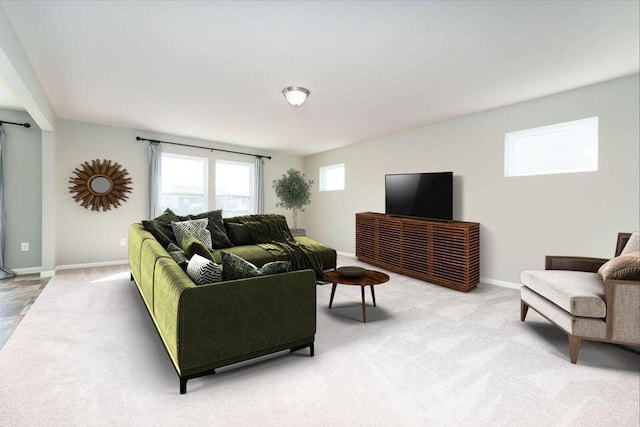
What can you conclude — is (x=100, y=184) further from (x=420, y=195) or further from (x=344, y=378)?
(x=420, y=195)

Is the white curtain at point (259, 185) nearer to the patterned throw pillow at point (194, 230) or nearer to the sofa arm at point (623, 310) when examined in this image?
the patterned throw pillow at point (194, 230)

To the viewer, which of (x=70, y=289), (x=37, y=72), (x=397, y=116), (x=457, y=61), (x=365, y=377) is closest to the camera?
(x=365, y=377)

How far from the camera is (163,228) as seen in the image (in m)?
3.95

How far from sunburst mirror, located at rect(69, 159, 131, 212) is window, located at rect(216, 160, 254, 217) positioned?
1.74m

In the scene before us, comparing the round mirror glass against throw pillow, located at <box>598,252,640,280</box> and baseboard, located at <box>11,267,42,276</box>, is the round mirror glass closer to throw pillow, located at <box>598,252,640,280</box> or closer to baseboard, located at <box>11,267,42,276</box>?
baseboard, located at <box>11,267,42,276</box>

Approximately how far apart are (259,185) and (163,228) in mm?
3125

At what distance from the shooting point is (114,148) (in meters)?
5.19

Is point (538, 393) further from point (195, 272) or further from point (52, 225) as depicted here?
point (52, 225)

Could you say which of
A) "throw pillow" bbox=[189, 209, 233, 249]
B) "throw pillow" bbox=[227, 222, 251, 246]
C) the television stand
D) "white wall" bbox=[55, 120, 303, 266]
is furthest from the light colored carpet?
"white wall" bbox=[55, 120, 303, 266]

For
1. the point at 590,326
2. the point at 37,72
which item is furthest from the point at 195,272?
the point at 37,72

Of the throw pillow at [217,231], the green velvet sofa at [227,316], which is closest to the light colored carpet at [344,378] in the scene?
the green velvet sofa at [227,316]

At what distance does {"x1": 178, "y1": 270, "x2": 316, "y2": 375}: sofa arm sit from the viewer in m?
1.69

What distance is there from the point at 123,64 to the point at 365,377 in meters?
3.45

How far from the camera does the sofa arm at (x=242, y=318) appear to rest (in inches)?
66.5
